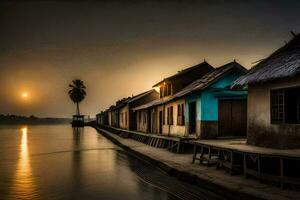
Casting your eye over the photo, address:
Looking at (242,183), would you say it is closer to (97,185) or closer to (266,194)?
(266,194)

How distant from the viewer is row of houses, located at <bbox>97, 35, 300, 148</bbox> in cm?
1272

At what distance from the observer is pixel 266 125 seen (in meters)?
13.7

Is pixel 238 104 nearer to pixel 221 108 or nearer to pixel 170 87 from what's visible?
pixel 221 108

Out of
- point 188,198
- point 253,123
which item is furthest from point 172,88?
point 188,198

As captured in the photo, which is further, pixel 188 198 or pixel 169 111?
pixel 169 111

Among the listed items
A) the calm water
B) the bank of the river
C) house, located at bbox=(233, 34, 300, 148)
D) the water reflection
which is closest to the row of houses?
house, located at bbox=(233, 34, 300, 148)

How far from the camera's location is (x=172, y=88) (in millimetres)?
30438

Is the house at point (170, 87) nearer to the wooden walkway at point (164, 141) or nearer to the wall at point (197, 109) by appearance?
the wooden walkway at point (164, 141)

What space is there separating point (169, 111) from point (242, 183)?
17779 millimetres

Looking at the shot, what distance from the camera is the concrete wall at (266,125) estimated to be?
1228cm

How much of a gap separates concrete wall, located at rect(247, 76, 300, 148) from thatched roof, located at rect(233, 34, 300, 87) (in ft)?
1.87

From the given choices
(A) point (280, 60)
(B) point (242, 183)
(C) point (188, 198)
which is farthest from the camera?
(A) point (280, 60)

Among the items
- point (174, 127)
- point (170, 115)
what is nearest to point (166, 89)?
point (170, 115)

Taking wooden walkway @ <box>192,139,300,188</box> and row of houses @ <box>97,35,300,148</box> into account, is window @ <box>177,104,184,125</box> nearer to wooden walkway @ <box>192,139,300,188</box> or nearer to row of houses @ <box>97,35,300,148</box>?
row of houses @ <box>97,35,300,148</box>
